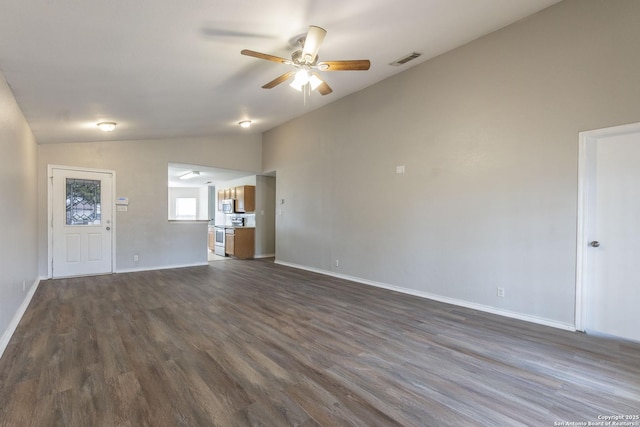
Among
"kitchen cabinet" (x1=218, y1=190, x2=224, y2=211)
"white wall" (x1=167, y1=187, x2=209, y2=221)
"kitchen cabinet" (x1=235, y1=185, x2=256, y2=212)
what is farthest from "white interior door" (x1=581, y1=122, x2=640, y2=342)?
"white wall" (x1=167, y1=187, x2=209, y2=221)

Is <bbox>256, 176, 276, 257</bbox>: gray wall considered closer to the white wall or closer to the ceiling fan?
A: the ceiling fan

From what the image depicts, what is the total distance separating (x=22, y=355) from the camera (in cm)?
251

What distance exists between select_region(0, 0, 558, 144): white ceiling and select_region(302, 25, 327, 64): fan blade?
0.78ft

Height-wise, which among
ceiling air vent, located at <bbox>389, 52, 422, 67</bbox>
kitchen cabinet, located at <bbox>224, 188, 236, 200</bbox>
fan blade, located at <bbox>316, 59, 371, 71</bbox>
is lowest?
kitchen cabinet, located at <bbox>224, 188, 236, 200</bbox>

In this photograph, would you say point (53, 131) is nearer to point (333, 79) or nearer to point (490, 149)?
point (333, 79)

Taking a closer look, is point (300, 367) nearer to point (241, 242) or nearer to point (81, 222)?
point (81, 222)

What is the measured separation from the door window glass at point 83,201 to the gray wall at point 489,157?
4.71 m

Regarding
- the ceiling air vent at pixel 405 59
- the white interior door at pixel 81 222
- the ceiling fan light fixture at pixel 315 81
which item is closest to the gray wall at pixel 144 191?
the white interior door at pixel 81 222

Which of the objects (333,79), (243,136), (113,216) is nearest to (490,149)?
(333,79)

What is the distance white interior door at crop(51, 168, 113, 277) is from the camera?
549cm

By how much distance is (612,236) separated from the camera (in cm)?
306

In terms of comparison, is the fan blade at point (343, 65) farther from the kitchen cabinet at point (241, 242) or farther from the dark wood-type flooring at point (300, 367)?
the kitchen cabinet at point (241, 242)

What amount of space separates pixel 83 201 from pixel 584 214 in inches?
305

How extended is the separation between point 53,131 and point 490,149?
639cm
